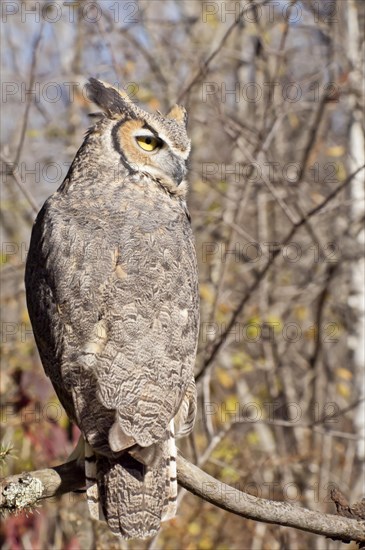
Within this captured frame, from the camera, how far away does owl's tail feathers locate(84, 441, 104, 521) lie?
3312mm

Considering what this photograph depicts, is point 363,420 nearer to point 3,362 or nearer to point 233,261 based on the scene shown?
point 233,261

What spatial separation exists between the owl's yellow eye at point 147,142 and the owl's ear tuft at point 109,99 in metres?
0.22

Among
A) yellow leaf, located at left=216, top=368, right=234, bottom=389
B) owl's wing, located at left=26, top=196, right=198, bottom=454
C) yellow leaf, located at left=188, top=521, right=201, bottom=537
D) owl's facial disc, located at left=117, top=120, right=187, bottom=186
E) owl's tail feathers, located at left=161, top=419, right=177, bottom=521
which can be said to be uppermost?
owl's facial disc, located at left=117, top=120, right=187, bottom=186

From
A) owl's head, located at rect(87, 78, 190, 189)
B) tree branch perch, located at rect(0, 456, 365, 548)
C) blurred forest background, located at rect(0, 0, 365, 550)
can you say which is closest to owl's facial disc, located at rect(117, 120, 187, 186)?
owl's head, located at rect(87, 78, 190, 189)

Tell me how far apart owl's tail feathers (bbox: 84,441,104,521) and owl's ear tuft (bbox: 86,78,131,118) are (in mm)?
1919

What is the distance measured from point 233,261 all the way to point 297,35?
260cm

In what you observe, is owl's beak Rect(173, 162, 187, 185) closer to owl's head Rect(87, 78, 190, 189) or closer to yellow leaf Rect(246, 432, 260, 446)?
owl's head Rect(87, 78, 190, 189)

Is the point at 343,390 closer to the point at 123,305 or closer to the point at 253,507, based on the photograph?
the point at 123,305

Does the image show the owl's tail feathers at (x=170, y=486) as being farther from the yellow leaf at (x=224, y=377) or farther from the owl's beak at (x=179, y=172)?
the yellow leaf at (x=224, y=377)

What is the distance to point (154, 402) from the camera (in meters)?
3.38

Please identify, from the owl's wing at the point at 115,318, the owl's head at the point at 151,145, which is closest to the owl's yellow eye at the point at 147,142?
the owl's head at the point at 151,145

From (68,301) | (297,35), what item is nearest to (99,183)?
(68,301)

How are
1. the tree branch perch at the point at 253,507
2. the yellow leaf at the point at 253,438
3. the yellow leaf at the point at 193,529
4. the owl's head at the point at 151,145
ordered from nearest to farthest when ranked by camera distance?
the tree branch perch at the point at 253,507, the owl's head at the point at 151,145, the yellow leaf at the point at 193,529, the yellow leaf at the point at 253,438

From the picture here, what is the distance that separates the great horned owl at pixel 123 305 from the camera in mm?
3311
